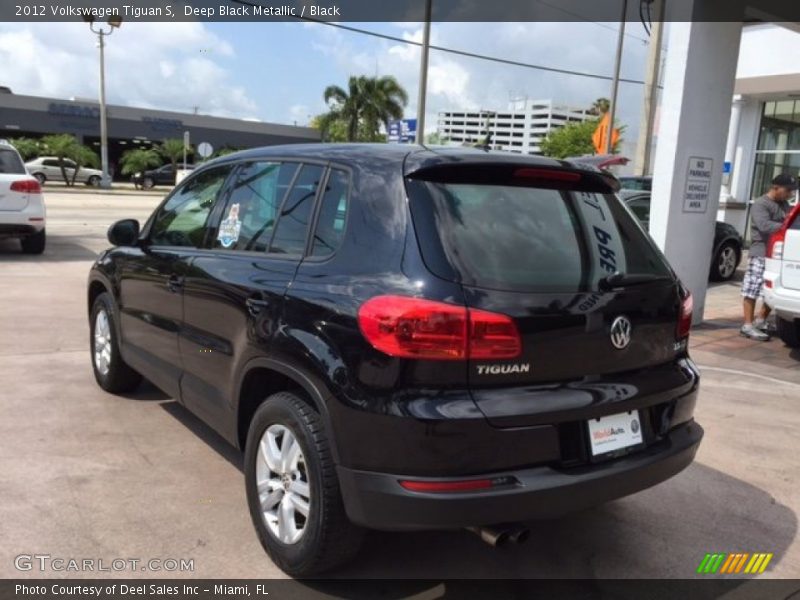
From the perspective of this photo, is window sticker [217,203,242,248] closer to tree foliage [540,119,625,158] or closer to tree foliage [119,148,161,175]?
tree foliage [119,148,161,175]

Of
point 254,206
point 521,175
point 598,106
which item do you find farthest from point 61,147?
Answer: point 598,106

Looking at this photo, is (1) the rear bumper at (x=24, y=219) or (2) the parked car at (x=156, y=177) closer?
(1) the rear bumper at (x=24, y=219)

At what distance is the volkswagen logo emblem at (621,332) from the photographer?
280 cm

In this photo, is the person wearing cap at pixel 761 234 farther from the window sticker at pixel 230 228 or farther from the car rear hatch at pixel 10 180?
the car rear hatch at pixel 10 180

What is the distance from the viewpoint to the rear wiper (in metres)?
2.89

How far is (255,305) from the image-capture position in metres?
3.15

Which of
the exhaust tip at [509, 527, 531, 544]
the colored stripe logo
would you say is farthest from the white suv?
the exhaust tip at [509, 527, 531, 544]

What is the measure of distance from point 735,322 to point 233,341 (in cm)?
748

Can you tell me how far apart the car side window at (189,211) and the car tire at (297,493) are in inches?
53.8

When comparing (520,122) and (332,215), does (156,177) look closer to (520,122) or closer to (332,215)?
(520,122)

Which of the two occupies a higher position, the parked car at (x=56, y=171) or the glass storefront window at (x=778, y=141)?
the glass storefront window at (x=778, y=141)

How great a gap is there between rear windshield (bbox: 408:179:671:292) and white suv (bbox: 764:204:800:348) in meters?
4.31

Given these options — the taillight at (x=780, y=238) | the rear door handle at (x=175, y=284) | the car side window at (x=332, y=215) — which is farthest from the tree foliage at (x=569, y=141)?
the car side window at (x=332, y=215)

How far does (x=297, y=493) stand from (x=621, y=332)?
4.68ft
